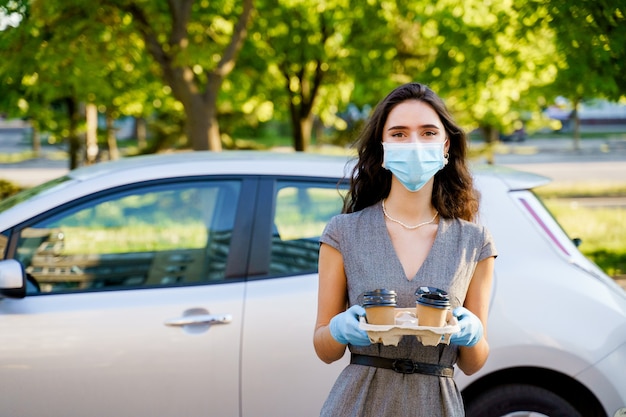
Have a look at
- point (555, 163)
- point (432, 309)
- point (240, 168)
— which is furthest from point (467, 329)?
point (555, 163)

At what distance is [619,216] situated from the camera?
13.6m

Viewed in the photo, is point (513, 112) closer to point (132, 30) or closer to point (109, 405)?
point (132, 30)

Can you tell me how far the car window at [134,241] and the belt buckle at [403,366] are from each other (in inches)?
59.1

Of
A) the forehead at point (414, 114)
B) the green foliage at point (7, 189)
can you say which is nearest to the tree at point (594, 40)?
the forehead at point (414, 114)

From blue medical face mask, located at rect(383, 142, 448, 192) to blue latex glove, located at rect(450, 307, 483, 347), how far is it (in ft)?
1.29

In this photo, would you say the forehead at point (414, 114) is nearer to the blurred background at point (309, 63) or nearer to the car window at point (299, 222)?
the car window at point (299, 222)

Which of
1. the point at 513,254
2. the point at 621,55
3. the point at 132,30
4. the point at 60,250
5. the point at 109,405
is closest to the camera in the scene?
the point at 109,405

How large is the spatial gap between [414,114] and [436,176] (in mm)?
272

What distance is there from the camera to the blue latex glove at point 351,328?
2.02 m

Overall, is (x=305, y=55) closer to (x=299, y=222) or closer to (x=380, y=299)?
(x=299, y=222)

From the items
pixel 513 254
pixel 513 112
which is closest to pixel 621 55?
pixel 513 254

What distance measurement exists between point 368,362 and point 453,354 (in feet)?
0.82

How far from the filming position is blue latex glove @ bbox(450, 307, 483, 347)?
79.8 inches

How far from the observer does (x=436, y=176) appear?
2.47 meters
